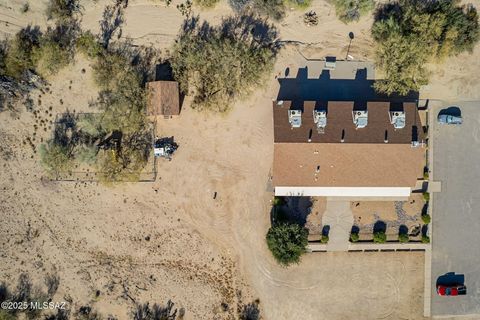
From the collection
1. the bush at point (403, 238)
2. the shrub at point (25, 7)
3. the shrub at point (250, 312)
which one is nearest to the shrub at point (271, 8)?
the shrub at point (25, 7)

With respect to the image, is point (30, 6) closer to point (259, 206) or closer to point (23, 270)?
point (23, 270)

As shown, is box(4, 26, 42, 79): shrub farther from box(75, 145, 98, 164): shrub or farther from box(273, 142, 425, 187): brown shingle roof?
box(273, 142, 425, 187): brown shingle roof

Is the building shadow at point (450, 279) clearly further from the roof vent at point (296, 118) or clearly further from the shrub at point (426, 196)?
the roof vent at point (296, 118)

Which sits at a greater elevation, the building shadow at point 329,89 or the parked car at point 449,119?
the building shadow at point 329,89

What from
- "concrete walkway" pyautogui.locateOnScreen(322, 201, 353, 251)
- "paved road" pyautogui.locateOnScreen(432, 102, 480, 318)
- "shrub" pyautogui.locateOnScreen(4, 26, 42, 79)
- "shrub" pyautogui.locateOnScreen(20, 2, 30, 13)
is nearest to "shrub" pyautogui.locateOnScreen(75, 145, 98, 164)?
"shrub" pyautogui.locateOnScreen(4, 26, 42, 79)

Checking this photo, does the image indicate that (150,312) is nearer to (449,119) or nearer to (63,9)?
(63,9)

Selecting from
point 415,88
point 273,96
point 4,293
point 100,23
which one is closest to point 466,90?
point 415,88
